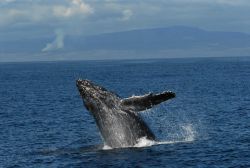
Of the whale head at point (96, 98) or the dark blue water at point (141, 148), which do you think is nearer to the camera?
the dark blue water at point (141, 148)

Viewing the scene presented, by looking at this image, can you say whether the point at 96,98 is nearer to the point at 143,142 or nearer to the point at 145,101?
the point at 145,101

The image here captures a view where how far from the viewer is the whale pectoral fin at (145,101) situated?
37.3 meters

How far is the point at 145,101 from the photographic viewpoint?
38.7m

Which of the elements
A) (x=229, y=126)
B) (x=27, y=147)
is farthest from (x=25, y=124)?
(x=229, y=126)

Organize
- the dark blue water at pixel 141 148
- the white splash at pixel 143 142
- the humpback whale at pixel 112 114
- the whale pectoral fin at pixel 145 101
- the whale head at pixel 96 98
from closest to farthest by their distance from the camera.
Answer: the whale pectoral fin at pixel 145 101, the dark blue water at pixel 141 148, the humpback whale at pixel 112 114, the whale head at pixel 96 98, the white splash at pixel 143 142

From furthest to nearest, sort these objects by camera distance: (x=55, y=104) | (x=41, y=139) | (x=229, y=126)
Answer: (x=55, y=104) → (x=229, y=126) → (x=41, y=139)

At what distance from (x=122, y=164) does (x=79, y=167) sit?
104 inches

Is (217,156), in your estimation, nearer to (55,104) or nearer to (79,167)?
(79,167)

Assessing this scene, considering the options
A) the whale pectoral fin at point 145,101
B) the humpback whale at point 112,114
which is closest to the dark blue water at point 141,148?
the humpback whale at point 112,114

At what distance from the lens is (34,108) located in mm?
84750

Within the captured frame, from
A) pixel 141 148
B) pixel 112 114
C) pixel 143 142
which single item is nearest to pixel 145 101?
pixel 112 114

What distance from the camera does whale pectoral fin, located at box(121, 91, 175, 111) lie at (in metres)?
37.3

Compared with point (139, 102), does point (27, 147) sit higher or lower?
lower

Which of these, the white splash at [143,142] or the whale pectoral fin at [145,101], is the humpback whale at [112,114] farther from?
the white splash at [143,142]
